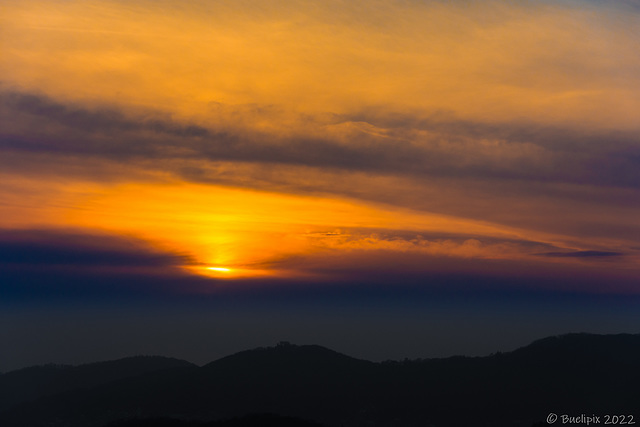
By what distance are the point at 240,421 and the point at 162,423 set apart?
22577 millimetres

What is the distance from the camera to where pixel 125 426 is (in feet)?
552

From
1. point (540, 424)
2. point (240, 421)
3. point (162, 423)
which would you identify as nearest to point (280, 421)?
point (240, 421)

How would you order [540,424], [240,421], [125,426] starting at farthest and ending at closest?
[240,421] < [125,426] < [540,424]

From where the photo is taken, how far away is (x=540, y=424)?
141250 millimetres

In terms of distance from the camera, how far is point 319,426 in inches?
6644

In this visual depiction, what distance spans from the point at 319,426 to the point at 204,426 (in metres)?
30.7

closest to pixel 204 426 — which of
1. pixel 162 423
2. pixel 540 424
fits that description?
pixel 162 423

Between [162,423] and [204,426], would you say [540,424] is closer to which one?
[204,426]

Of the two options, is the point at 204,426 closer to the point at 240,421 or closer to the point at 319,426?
the point at 240,421

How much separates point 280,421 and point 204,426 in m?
21.7

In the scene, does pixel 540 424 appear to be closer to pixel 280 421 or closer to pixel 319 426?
pixel 319 426

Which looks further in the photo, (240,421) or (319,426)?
(240,421)

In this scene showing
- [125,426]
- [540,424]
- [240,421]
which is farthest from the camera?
[240,421]

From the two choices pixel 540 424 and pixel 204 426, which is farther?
pixel 204 426
